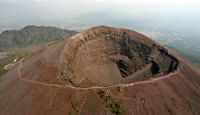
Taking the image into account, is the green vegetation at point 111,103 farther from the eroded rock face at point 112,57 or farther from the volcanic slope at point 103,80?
the eroded rock face at point 112,57

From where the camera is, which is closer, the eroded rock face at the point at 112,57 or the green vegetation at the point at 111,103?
the green vegetation at the point at 111,103

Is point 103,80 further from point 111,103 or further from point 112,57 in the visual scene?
point 111,103

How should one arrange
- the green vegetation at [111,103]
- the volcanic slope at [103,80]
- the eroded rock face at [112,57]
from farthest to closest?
1. the eroded rock face at [112,57]
2. the volcanic slope at [103,80]
3. the green vegetation at [111,103]

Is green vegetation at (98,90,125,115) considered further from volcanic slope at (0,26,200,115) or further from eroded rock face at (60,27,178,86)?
eroded rock face at (60,27,178,86)

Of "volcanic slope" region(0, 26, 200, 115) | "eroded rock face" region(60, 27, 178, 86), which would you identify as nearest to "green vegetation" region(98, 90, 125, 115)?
"volcanic slope" region(0, 26, 200, 115)

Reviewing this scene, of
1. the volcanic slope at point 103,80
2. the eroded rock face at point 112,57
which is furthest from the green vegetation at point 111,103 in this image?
the eroded rock face at point 112,57

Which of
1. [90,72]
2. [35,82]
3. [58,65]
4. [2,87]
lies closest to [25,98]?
[35,82]

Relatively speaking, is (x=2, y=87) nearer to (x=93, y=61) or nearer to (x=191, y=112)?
(x=93, y=61)

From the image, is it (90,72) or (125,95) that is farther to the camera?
(90,72)

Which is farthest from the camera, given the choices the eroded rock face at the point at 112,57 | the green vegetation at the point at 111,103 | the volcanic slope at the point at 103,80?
the eroded rock face at the point at 112,57

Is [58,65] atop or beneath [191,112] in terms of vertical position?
atop
